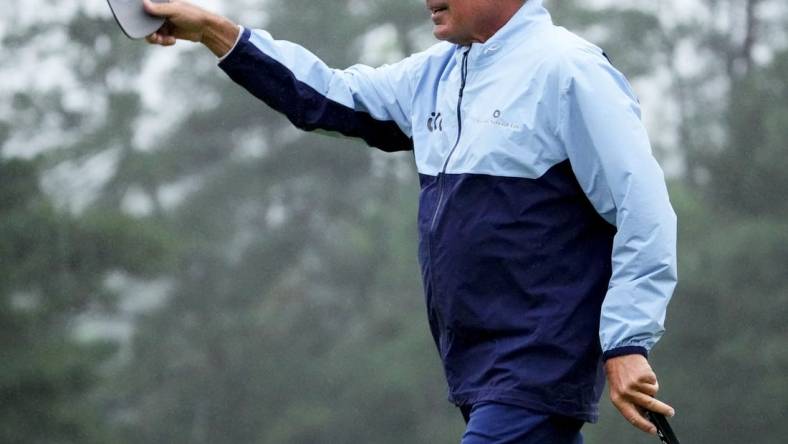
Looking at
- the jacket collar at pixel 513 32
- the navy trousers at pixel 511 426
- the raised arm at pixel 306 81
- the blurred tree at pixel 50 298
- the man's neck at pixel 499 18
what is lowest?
the navy trousers at pixel 511 426

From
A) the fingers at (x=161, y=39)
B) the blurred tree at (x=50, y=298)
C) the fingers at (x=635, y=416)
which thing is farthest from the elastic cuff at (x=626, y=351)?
the blurred tree at (x=50, y=298)

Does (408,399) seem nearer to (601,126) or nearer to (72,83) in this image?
(72,83)

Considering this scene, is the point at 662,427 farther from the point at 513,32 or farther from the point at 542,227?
the point at 513,32

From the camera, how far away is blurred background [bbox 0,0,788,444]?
81.7 feet

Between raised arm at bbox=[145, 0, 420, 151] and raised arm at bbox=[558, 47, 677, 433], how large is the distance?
1.83ft

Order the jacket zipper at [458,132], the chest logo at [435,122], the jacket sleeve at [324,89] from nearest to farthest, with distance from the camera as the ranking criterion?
the jacket zipper at [458,132] < the chest logo at [435,122] < the jacket sleeve at [324,89]

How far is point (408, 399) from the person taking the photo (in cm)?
2892

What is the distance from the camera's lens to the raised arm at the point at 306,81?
12.1 feet

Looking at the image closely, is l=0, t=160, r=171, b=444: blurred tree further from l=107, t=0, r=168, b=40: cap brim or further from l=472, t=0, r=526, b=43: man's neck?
l=472, t=0, r=526, b=43: man's neck

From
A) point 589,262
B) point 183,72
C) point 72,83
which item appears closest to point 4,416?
point 72,83

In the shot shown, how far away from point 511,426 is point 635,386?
279mm

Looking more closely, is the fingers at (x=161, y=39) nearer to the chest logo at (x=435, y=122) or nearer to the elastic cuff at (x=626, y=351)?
the chest logo at (x=435, y=122)

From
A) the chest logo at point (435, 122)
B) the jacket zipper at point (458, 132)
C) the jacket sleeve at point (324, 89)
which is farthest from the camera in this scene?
the jacket sleeve at point (324, 89)

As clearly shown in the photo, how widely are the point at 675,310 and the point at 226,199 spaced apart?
8.98 m
